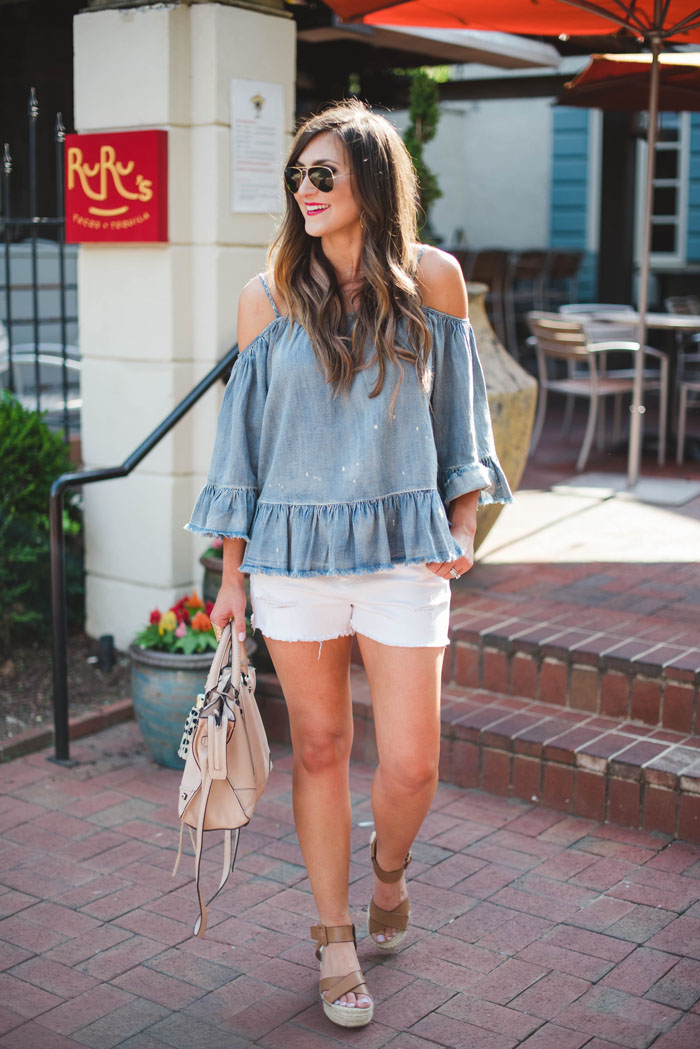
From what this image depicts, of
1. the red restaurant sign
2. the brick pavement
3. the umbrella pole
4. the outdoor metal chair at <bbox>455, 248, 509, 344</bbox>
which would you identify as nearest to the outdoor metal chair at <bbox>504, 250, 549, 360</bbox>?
the outdoor metal chair at <bbox>455, 248, 509, 344</bbox>

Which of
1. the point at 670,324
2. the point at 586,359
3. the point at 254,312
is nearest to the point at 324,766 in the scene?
the point at 254,312

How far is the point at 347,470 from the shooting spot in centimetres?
237

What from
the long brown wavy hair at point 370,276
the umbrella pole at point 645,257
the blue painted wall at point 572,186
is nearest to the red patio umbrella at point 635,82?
the umbrella pole at point 645,257

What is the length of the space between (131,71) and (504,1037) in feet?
11.8

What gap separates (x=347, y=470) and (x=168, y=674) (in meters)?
1.80

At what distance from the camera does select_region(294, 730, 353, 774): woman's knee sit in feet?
8.28

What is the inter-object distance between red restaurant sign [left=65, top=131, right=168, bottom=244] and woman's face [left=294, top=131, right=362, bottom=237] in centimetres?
217

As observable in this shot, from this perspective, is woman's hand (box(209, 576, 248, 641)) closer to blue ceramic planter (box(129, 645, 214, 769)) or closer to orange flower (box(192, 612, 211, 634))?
blue ceramic planter (box(129, 645, 214, 769))

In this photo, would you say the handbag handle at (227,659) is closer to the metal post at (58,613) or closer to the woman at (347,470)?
the woman at (347,470)

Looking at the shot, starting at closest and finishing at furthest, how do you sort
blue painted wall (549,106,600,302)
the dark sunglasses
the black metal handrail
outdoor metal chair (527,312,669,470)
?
the dark sunglasses < the black metal handrail < outdoor metal chair (527,312,669,470) < blue painted wall (549,106,600,302)

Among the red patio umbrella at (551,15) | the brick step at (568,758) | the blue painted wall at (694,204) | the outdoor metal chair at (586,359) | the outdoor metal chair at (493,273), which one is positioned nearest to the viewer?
the brick step at (568,758)

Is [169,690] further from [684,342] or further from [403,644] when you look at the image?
[684,342]

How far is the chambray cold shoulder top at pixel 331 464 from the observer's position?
237 cm

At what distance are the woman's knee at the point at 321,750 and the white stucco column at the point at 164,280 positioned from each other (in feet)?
7.35
